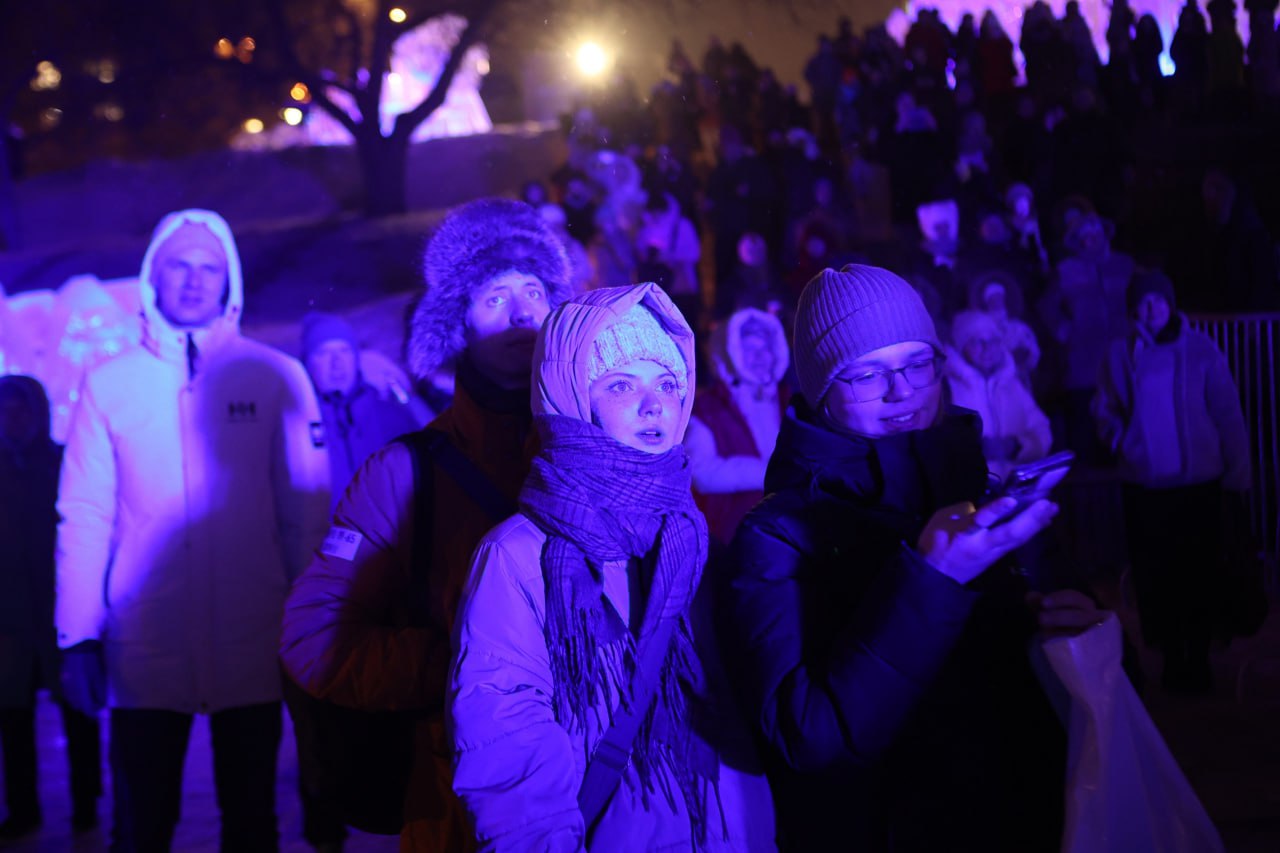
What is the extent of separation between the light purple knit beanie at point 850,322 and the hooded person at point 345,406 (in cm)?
386

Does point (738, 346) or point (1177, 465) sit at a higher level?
point (738, 346)

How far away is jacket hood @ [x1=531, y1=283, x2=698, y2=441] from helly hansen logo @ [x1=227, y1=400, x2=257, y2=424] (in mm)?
1730

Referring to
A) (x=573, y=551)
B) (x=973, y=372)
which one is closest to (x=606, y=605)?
(x=573, y=551)

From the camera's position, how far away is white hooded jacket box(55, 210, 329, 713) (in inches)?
130

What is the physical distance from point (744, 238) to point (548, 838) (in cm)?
926

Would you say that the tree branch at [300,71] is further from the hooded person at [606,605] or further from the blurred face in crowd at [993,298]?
the hooded person at [606,605]

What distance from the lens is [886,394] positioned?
1.99 meters

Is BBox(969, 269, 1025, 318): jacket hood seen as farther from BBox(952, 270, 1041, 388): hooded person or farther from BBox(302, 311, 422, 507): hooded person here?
BBox(302, 311, 422, 507): hooded person

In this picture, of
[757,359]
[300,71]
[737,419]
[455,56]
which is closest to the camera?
[737,419]

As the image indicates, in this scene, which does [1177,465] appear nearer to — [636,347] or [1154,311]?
[1154,311]

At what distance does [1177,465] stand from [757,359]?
2205 mm

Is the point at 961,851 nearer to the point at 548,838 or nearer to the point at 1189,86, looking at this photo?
the point at 548,838

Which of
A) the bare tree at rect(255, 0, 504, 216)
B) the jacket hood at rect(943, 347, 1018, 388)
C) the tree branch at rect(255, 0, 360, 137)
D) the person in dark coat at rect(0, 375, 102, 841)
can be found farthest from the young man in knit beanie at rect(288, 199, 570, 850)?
the tree branch at rect(255, 0, 360, 137)

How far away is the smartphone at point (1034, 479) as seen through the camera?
1.63 m
